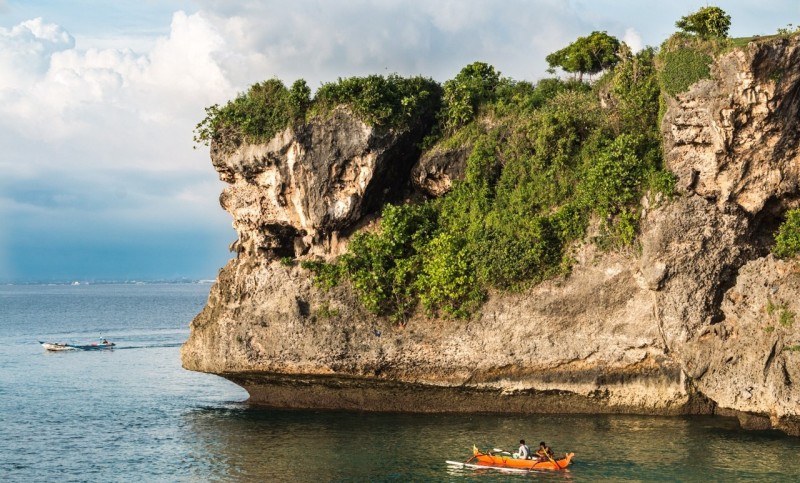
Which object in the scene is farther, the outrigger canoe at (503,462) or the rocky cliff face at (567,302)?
the rocky cliff face at (567,302)

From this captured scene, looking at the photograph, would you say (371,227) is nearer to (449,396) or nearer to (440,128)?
(440,128)

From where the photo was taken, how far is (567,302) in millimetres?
26031

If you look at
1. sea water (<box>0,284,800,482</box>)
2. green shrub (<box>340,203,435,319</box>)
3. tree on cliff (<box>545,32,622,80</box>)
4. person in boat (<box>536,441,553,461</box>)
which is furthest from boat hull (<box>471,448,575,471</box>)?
tree on cliff (<box>545,32,622,80</box>)

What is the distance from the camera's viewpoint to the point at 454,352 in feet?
87.8

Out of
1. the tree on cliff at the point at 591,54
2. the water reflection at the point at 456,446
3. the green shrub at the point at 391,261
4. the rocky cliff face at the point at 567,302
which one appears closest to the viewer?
the water reflection at the point at 456,446

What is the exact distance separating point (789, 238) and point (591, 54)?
13.1 meters

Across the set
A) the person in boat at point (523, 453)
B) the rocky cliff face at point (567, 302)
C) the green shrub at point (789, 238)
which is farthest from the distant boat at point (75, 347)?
the green shrub at point (789, 238)

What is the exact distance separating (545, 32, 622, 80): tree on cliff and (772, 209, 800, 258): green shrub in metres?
11.5

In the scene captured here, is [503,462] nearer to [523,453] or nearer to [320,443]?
[523,453]

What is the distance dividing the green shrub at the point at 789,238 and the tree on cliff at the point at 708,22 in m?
5.89

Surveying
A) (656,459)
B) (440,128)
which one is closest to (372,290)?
(440,128)

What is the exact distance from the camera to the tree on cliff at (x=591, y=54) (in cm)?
3389

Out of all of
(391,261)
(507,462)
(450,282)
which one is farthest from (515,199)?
(507,462)

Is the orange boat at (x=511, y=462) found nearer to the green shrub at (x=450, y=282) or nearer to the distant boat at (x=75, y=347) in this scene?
the green shrub at (x=450, y=282)
